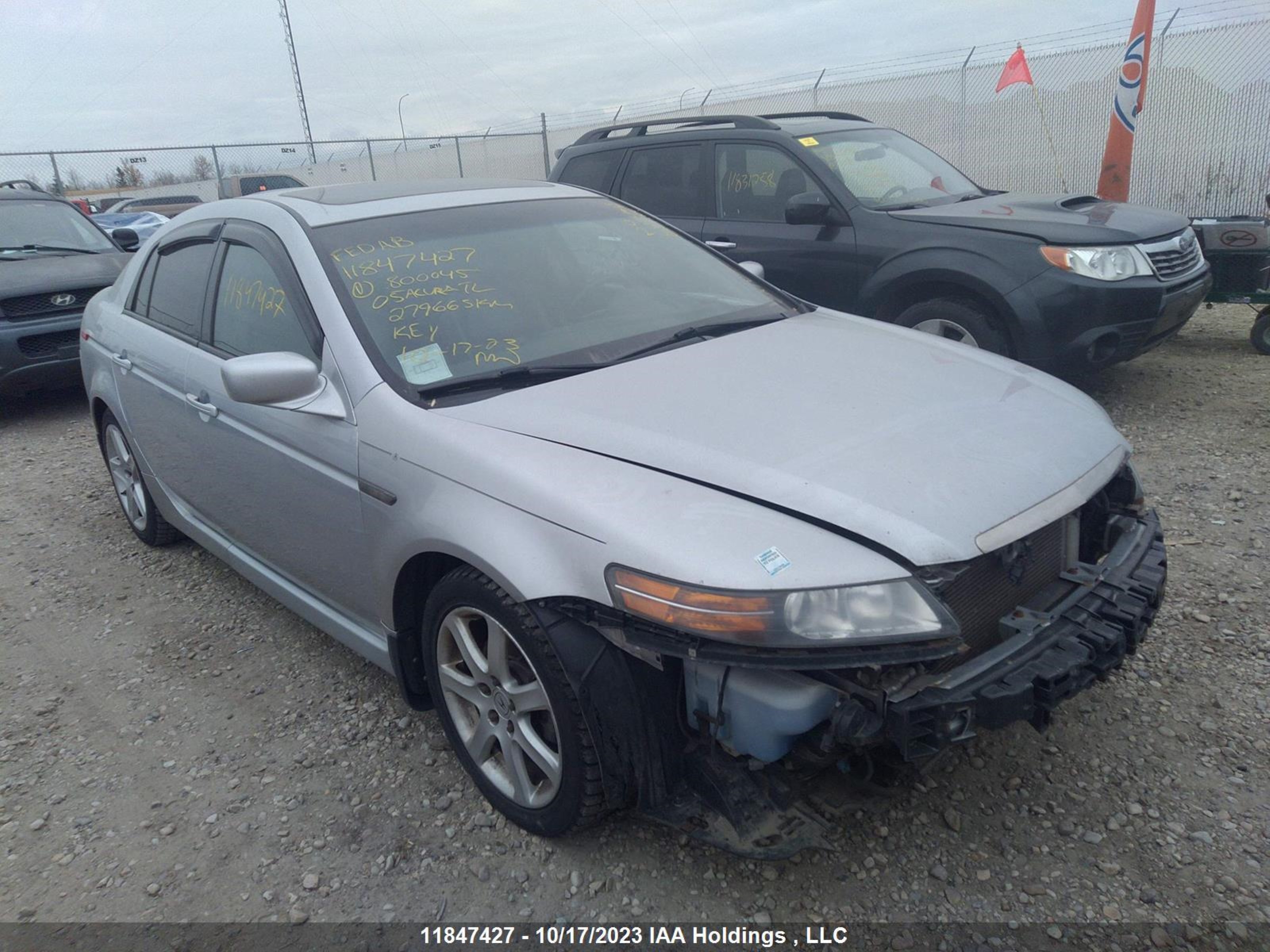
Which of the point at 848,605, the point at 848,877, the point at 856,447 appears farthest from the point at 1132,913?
the point at 856,447

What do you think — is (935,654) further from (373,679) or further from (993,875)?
(373,679)

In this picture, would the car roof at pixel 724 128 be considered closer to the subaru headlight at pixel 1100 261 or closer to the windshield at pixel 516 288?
the subaru headlight at pixel 1100 261

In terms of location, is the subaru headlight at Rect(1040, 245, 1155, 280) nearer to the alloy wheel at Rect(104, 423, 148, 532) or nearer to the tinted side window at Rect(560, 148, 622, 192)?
the tinted side window at Rect(560, 148, 622, 192)

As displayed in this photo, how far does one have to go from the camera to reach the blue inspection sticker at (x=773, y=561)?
194 cm

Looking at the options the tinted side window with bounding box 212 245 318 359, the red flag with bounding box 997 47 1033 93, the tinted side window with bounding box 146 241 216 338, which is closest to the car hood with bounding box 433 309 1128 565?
the tinted side window with bounding box 212 245 318 359

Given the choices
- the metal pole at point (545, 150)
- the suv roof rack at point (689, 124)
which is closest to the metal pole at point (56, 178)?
the metal pole at point (545, 150)

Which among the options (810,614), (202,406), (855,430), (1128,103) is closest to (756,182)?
(202,406)

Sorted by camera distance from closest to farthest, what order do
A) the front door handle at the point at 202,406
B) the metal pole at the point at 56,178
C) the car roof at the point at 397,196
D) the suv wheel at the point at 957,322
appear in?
the car roof at the point at 397,196 < the front door handle at the point at 202,406 < the suv wheel at the point at 957,322 < the metal pole at the point at 56,178

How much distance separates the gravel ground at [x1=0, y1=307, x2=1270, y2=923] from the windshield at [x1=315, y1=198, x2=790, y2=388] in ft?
4.20

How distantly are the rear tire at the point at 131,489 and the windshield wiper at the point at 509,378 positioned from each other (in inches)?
91.9

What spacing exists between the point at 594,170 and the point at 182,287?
397 centimetres

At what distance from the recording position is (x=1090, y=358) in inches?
206

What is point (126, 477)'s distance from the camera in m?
4.72

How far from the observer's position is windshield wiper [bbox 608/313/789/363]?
2.95 metres
